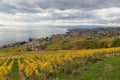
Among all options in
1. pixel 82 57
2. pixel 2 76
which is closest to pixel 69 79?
pixel 2 76

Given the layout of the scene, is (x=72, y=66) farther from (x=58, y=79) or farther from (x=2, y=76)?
(x=2, y=76)

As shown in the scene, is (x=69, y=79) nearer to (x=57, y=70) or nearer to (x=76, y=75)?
(x=76, y=75)

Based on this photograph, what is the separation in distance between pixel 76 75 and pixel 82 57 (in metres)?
21.3

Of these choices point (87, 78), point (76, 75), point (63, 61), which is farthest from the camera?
point (63, 61)

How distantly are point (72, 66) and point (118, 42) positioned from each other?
82.2m

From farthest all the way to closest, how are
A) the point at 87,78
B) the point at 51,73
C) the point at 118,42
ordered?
the point at 118,42, the point at 51,73, the point at 87,78

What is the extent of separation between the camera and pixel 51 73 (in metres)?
33.6

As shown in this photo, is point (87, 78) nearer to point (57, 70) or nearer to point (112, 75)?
point (112, 75)

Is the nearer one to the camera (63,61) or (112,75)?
(112,75)

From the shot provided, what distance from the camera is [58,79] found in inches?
1150

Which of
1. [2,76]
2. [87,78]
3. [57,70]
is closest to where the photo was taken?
[2,76]

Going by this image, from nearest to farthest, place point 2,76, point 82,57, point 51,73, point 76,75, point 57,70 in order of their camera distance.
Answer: point 2,76 → point 76,75 → point 51,73 → point 57,70 → point 82,57

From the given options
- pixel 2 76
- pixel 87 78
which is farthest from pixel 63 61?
pixel 2 76

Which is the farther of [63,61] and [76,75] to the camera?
[63,61]
